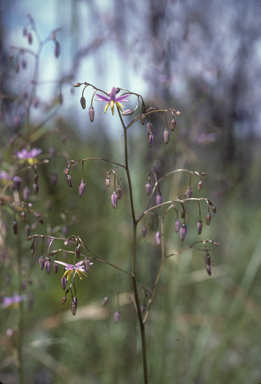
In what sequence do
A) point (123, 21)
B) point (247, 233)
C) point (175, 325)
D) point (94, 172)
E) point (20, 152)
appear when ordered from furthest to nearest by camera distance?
1. point (247, 233)
2. point (94, 172)
3. point (175, 325)
4. point (123, 21)
5. point (20, 152)

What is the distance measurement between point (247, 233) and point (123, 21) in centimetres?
146

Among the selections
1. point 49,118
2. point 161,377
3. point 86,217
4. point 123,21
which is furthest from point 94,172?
point 161,377

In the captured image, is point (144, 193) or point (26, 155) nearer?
point (26, 155)

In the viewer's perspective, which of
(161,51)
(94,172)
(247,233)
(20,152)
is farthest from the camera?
(247,233)

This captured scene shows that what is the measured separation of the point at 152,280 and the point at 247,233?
1027 mm

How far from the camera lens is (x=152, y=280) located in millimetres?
1255

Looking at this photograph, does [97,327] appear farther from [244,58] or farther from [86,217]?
[244,58]

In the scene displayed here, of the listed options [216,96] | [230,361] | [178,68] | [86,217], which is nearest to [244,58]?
[216,96]

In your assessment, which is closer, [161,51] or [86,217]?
[161,51]

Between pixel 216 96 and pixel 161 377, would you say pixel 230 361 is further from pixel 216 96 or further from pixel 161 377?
pixel 216 96

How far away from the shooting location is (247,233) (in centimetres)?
203

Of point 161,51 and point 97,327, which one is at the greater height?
point 161,51

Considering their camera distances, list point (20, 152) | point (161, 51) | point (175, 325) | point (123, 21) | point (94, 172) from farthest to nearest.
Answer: point (94, 172)
point (175, 325)
point (123, 21)
point (161, 51)
point (20, 152)

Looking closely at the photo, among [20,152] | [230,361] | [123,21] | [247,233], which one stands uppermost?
[123,21]
